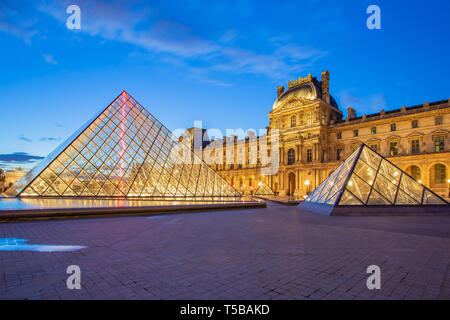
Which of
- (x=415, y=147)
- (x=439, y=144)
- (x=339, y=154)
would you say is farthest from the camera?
(x=339, y=154)

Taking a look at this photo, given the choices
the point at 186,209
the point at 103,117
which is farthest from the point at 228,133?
the point at 186,209

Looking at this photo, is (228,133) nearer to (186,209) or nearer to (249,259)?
(186,209)

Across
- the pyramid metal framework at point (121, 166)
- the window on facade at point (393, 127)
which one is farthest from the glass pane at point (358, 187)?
the window on facade at point (393, 127)

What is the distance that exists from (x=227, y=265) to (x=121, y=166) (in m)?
13.9

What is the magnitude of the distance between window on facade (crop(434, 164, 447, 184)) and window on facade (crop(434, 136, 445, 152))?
2.07 metres

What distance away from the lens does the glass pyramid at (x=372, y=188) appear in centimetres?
1129

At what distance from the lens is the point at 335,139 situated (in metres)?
40.8

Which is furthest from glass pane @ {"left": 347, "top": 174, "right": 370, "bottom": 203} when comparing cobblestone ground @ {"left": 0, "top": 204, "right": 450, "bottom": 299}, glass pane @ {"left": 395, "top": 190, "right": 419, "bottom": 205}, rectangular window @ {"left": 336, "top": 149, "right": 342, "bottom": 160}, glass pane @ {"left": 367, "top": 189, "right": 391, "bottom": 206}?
rectangular window @ {"left": 336, "top": 149, "right": 342, "bottom": 160}

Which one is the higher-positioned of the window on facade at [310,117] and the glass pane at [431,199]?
the window on facade at [310,117]

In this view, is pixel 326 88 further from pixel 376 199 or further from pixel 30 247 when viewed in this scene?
pixel 30 247

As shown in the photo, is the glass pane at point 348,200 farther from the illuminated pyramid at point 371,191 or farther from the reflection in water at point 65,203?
the reflection in water at point 65,203

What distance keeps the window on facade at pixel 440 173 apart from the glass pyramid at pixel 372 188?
25.3 meters

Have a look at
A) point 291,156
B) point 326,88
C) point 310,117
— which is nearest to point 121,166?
point 310,117

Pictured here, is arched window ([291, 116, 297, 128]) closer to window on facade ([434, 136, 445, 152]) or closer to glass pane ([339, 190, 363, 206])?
window on facade ([434, 136, 445, 152])
